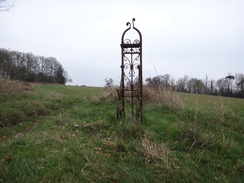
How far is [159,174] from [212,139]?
1.77 metres

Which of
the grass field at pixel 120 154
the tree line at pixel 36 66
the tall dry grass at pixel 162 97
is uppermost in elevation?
the tree line at pixel 36 66

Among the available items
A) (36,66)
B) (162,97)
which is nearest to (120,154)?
(162,97)

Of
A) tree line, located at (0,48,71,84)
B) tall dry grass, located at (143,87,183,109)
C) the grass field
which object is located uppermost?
tree line, located at (0,48,71,84)

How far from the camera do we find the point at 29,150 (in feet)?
9.78

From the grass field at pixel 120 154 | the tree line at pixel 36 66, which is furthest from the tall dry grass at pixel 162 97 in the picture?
the tree line at pixel 36 66

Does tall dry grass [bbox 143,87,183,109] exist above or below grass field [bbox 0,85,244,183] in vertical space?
above

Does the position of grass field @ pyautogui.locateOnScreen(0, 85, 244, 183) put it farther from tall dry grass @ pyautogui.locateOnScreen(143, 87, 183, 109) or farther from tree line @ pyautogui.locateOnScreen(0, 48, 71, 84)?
tree line @ pyautogui.locateOnScreen(0, 48, 71, 84)

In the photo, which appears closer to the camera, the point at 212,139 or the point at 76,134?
the point at 212,139

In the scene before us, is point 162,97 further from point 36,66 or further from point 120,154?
point 36,66

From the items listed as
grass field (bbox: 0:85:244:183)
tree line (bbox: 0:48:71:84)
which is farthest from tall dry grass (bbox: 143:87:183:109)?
tree line (bbox: 0:48:71:84)

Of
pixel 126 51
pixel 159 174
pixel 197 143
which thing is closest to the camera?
pixel 159 174

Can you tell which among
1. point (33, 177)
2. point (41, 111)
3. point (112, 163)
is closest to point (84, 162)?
point (112, 163)

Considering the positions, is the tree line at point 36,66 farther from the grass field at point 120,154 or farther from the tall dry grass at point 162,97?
the grass field at point 120,154

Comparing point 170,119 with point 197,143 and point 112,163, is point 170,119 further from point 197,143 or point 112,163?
point 112,163
